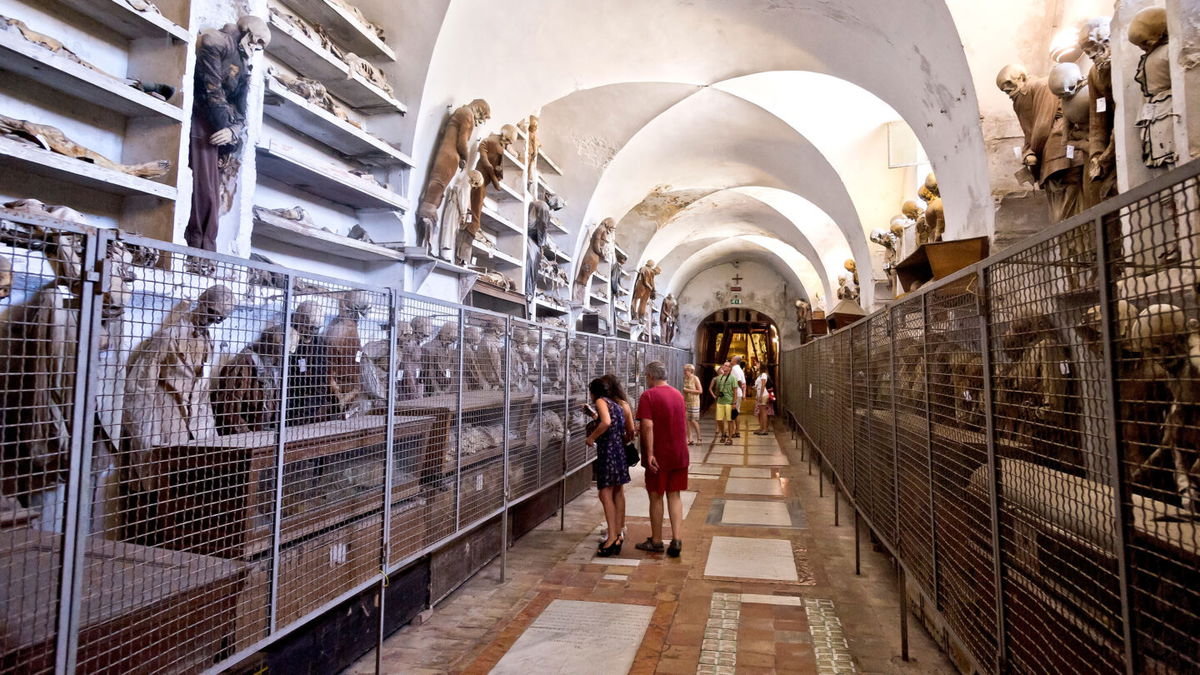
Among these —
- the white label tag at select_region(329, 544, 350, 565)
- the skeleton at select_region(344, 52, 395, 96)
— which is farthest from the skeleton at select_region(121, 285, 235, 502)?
the skeleton at select_region(344, 52, 395, 96)

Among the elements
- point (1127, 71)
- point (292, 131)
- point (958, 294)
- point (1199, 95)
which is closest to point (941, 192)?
point (1127, 71)

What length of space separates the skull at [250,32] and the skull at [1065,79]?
487cm

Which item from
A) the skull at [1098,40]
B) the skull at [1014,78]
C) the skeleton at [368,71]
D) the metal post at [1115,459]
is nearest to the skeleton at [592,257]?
the skeleton at [368,71]

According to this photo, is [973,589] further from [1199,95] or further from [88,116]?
[88,116]

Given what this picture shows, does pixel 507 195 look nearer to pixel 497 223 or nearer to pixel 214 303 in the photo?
pixel 497 223

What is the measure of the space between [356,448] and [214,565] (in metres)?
0.85

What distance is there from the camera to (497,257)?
361 inches

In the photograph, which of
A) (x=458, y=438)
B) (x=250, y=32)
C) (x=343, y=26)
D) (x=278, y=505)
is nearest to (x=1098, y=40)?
(x=458, y=438)

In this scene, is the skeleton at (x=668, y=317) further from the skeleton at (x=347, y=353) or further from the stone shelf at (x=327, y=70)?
the skeleton at (x=347, y=353)

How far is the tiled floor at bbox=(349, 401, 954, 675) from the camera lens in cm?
315

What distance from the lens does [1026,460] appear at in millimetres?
1807

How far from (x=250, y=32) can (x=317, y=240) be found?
1.71 meters

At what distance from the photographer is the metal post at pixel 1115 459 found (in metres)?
1.26

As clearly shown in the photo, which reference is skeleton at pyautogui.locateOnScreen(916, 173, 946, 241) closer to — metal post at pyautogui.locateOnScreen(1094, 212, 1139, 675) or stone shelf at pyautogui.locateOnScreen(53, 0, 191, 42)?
metal post at pyautogui.locateOnScreen(1094, 212, 1139, 675)
